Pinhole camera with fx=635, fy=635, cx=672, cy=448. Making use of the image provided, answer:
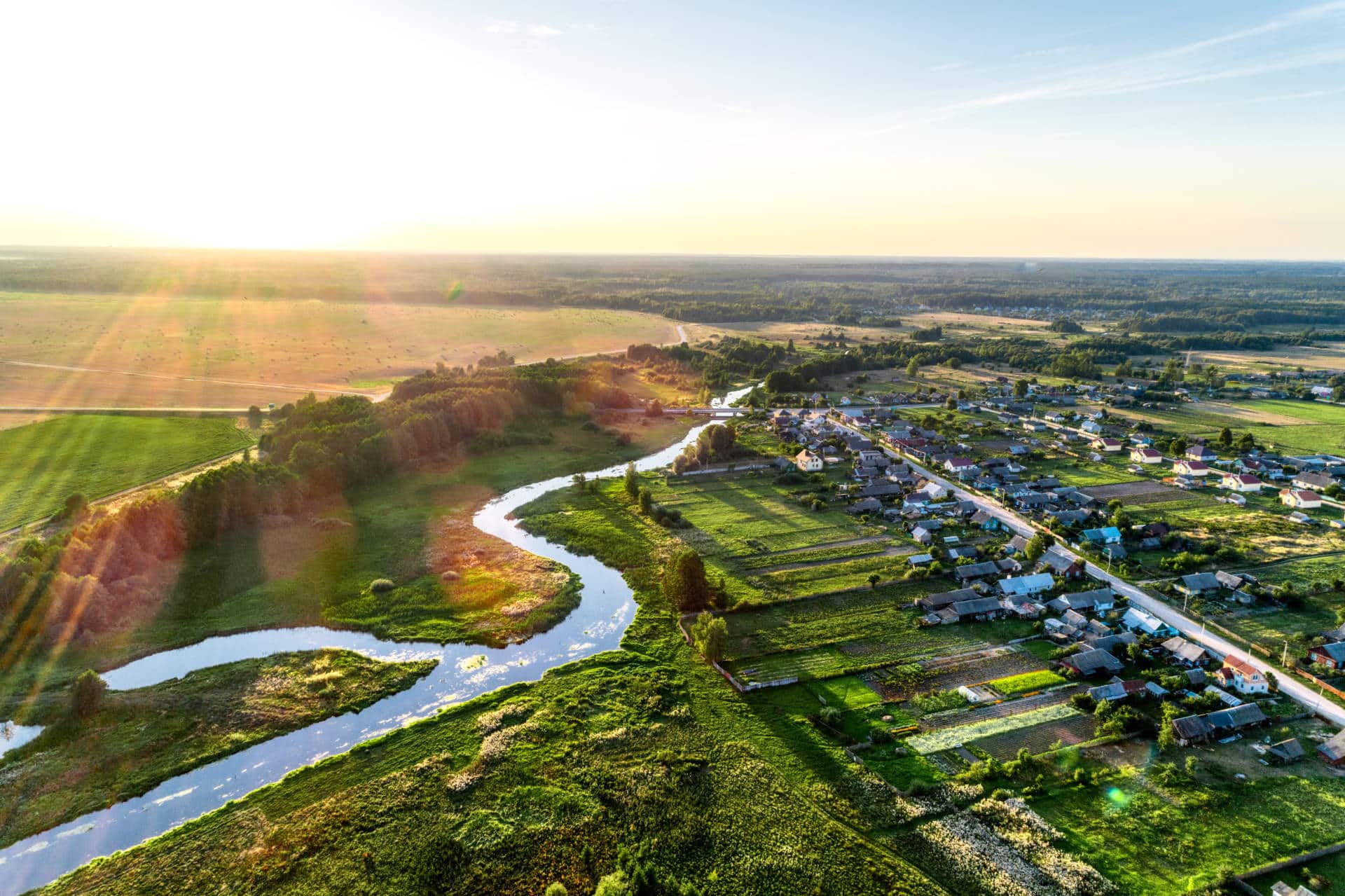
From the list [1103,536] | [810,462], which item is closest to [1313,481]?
[1103,536]

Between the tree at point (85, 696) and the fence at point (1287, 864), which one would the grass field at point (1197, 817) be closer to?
the fence at point (1287, 864)

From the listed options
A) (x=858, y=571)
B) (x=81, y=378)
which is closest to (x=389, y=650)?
(x=858, y=571)

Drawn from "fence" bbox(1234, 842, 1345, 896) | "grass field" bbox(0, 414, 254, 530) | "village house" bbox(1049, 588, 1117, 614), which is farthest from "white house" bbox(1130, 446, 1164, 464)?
"grass field" bbox(0, 414, 254, 530)

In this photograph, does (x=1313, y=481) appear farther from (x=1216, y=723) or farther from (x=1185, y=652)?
(x=1216, y=723)

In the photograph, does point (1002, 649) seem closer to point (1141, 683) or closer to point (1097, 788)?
point (1141, 683)

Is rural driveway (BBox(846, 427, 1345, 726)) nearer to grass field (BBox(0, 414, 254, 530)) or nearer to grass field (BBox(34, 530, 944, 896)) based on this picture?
grass field (BBox(34, 530, 944, 896))

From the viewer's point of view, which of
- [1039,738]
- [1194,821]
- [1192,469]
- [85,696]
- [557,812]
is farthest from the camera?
[1192,469]
